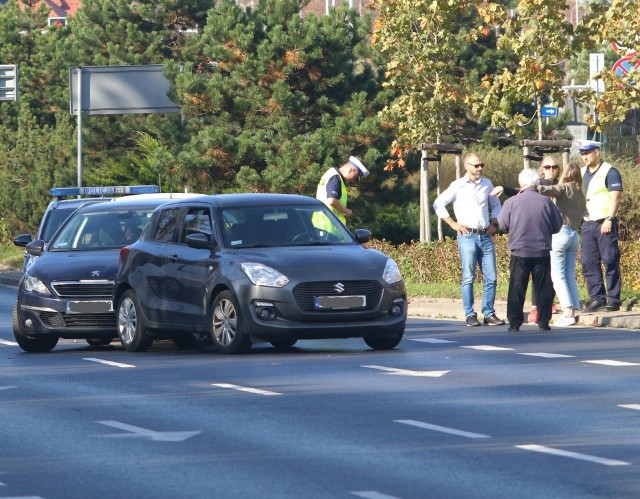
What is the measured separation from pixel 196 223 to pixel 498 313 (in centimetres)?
521

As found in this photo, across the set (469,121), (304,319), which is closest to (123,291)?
(304,319)

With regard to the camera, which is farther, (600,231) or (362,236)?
(600,231)

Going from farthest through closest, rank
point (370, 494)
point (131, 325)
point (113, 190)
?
1. point (113, 190)
2. point (131, 325)
3. point (370, 494)

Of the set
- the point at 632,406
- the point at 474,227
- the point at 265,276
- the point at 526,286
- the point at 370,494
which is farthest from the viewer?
the point at 474,227

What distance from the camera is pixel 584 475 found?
9070 millimetres

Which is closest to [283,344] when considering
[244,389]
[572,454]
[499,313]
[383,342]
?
[383,342]

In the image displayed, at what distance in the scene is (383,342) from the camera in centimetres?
1712

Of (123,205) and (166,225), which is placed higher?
(123,205)

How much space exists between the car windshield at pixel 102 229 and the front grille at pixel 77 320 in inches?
49.3

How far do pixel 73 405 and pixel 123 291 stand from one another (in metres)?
5.45

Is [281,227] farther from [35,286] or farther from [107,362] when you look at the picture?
[35,286]

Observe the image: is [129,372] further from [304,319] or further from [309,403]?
[309,403]

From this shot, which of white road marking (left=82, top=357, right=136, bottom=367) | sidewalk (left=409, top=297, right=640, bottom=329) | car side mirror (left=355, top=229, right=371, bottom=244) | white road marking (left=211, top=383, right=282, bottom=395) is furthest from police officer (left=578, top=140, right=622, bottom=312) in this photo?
white road marking (left=211, top=383, right=282, bottom=395)

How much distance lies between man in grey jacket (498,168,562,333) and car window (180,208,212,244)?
138 inches
